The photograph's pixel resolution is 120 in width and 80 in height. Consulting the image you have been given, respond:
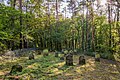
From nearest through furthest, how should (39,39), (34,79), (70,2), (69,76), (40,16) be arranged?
1. (34,79)
2. (69,76)
3. (40,16)
4. (70,2)
5. (39,39)

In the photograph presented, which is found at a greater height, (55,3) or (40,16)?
(55,3)

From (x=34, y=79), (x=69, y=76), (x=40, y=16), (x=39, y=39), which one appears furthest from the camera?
(x=39, y=39)

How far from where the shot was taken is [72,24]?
4072 centimetres

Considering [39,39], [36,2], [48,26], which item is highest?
[36,2]

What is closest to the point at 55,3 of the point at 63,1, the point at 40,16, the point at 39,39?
the point at 63,1

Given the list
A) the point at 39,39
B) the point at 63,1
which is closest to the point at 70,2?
the point at 63,1

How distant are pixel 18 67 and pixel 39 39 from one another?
104ft

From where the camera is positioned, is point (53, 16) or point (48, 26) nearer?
point (48, 26)

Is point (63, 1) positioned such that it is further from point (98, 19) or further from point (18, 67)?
point (18, 67)

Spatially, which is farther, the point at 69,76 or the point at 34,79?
the point at 69,76

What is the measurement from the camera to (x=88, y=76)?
11773mm

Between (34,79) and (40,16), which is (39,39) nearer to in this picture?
(40,16)

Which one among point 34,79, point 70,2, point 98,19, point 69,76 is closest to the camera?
point 34,79

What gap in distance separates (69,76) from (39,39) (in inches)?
1272
